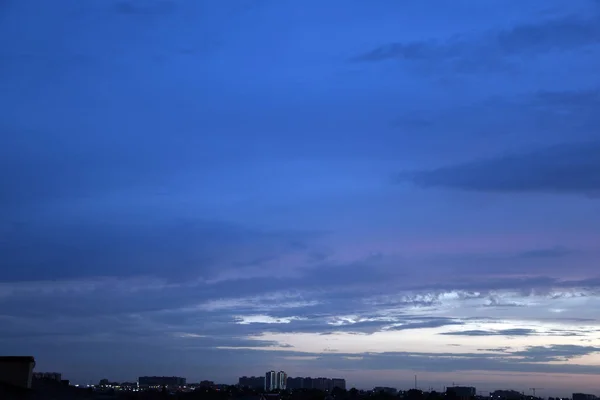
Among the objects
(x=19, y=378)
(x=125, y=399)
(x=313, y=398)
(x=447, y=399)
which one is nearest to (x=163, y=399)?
(x=125, y=399)

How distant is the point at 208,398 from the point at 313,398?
76782 millimetres

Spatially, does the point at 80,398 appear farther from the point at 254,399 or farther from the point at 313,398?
the point at 313,398

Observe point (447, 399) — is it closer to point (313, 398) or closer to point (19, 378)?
point (313, 398)

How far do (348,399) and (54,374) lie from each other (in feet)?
218

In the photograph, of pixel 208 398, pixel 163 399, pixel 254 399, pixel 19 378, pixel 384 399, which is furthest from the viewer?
pixel 384 399

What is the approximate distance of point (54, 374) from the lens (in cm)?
15538

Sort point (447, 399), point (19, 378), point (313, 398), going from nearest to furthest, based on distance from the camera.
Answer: point (19, 378) < point (313, 398) < point (447, 399)

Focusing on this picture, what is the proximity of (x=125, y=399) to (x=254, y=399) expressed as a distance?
1197 inches

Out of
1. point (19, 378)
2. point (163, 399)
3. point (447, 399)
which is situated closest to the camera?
point (19, 378)

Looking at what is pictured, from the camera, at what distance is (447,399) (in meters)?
199

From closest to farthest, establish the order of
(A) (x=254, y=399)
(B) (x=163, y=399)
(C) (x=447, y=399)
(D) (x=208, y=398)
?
(B) (x=163, y=399) < (D) (x=208, y=398) < (A) (x=254, y=399) < (C) (x=447, y=399)

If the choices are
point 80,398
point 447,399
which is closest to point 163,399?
point 80,398

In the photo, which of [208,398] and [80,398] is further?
[208,398]

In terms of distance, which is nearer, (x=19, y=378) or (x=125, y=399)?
(x=19, y=378)
